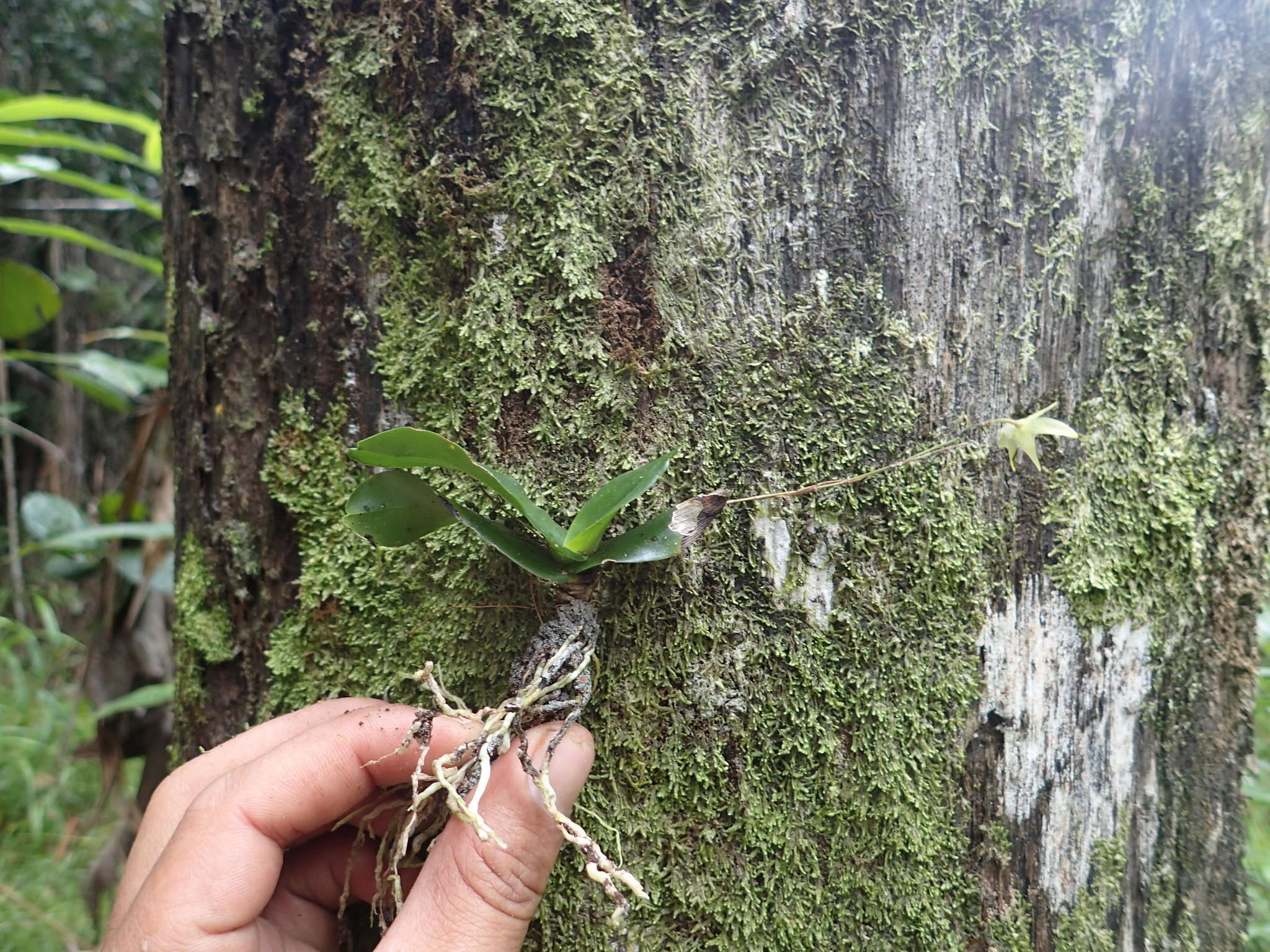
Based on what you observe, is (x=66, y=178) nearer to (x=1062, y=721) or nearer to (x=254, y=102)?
(x=254, y=102)

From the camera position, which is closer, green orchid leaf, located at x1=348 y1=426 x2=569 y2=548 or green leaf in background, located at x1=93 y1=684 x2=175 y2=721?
green orchid leaf, located at x1=348 y1=426 x2=569 y2=548

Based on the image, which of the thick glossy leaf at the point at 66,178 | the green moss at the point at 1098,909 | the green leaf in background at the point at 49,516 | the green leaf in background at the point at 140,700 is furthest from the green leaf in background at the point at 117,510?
the green moss at the point at 1098,909

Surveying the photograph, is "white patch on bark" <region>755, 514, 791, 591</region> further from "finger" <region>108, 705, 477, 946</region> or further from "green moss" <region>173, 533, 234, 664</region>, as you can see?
"green moss" <region>173, 533, 234, 664</region>

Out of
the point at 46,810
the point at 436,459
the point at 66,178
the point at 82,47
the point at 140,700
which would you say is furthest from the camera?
the point at 82,47

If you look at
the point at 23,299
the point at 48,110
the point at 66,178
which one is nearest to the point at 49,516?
the point at 23,299

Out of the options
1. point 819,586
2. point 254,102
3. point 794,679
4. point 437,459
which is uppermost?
point 254,102

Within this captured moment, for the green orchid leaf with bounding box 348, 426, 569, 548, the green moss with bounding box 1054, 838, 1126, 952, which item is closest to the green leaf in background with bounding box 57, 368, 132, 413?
the green orchid leaf with bounding box 348, 426, 569, 548

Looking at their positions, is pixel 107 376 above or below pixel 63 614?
above
